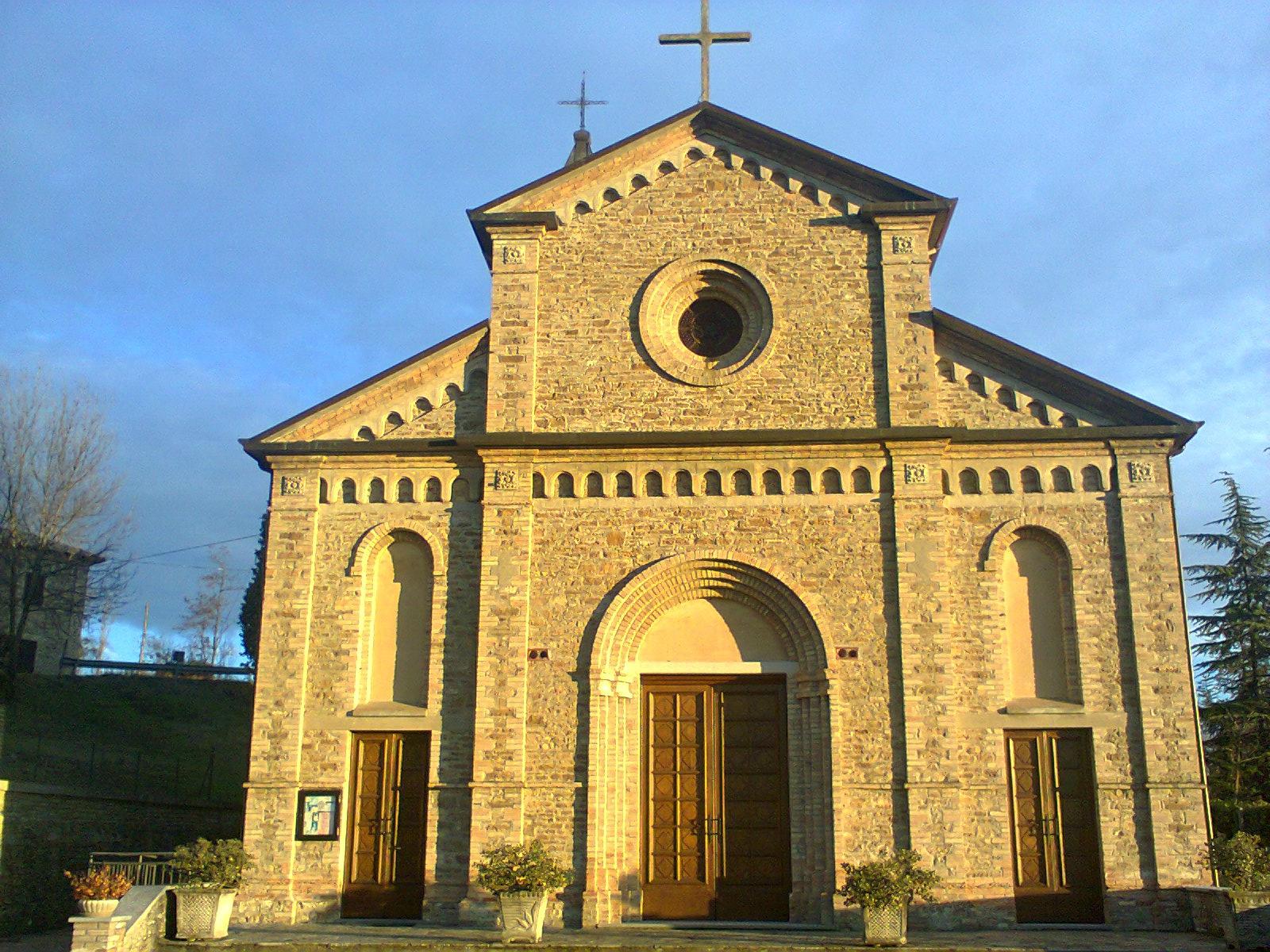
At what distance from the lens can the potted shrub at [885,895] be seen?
1388 cm

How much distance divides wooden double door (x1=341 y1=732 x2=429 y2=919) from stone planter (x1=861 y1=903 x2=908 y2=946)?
255 inches

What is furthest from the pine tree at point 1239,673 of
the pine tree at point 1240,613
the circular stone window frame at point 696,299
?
the circular stone window frame at point 696,299

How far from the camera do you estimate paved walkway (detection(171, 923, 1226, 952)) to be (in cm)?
1348

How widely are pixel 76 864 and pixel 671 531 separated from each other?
39.8 feet

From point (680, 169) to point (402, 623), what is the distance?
28.7ft

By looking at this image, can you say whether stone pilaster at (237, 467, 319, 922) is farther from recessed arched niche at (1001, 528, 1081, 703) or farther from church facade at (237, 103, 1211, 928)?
recessed arched niche at (1001, 528, 1081, 703)

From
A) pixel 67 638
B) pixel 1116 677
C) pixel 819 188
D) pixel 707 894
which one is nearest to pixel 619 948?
pixel 707 894

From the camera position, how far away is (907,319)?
1794 centimetres

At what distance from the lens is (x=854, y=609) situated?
16.8m

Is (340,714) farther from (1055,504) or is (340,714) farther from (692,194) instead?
(1055,504)

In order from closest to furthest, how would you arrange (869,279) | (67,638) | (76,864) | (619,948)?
(619,948)
(869,279)
(76,864)
(67,638)

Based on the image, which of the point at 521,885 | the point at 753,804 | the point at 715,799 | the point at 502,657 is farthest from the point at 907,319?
the point at 521,885

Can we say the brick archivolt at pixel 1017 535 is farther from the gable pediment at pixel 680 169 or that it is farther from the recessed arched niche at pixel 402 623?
the recessed arched niche at pixel 402 623

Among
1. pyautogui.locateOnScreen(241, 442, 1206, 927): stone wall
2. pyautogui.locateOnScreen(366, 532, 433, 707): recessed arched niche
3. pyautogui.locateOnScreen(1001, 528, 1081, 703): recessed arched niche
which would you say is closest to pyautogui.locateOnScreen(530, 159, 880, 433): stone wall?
pyautogui.locateOnScreen(241, 442, 1206, 927): stone wall
